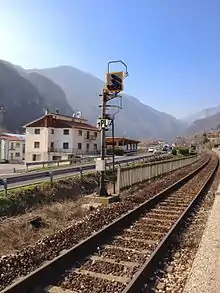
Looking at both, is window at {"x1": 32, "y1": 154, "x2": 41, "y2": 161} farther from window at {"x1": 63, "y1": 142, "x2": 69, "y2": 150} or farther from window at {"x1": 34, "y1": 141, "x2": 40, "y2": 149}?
window at {"x1": 63, "y1": 142, "x2": 69, "y2": 150}

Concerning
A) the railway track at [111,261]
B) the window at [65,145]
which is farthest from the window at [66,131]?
the railway track at [111,261]

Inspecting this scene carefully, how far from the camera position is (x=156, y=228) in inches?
350

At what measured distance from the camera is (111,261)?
629 cm

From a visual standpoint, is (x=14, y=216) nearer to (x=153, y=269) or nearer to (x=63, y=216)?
Answer: (x=63, y=216)

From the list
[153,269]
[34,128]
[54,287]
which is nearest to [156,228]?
[153,269]

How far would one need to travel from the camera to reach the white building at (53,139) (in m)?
68.4

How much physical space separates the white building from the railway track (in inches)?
2324

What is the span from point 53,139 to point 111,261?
64644mm

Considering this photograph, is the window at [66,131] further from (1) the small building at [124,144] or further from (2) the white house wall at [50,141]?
(1) the small building at [124,144]

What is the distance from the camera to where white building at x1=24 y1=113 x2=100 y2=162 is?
6844 centimetres

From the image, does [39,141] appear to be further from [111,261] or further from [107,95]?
[111,261]

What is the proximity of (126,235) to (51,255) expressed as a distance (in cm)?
225

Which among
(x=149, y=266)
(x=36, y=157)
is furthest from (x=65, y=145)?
(x=149, y=266)

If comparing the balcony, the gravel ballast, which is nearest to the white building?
the balcony
